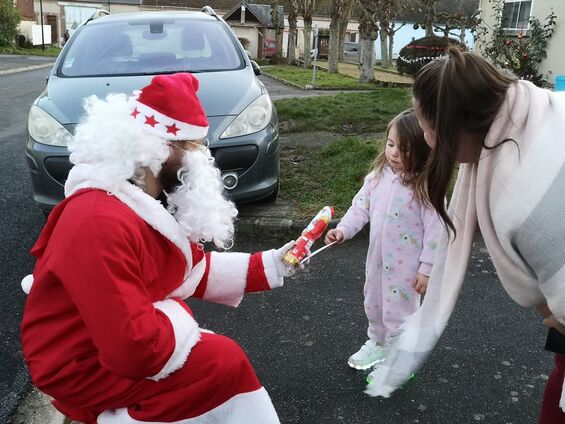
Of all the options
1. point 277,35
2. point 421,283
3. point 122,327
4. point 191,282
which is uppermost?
point 277,35

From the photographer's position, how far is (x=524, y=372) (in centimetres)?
291

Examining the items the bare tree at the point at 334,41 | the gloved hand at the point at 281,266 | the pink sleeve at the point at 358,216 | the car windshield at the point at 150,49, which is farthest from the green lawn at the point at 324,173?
the bare tree at the point at 334,41

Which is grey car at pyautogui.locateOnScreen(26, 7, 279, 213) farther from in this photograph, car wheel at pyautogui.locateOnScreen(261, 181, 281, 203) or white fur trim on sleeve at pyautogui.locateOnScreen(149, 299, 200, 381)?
white fur trim on sleeve at pyautogui.locateOnScreen(149, 299, 200, 381)

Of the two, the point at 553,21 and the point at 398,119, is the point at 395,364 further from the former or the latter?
the point at 553,21

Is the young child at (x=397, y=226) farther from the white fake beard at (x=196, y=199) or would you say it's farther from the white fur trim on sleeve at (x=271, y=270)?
the white fake beard at (x=196, y=199)

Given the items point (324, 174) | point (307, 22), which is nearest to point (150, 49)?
point (324, 174)

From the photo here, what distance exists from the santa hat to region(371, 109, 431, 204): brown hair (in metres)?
1.15

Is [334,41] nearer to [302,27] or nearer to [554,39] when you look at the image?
[554,39]

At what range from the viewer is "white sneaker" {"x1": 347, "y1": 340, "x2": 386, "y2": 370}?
2.88 meters

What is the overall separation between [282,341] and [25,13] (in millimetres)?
53468

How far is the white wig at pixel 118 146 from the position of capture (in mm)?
1622

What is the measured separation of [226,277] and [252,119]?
8.40ft

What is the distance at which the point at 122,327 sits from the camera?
1432mm

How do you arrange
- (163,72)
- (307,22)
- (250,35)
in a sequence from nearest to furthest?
(163,72)
(307,22)
(250,35)
